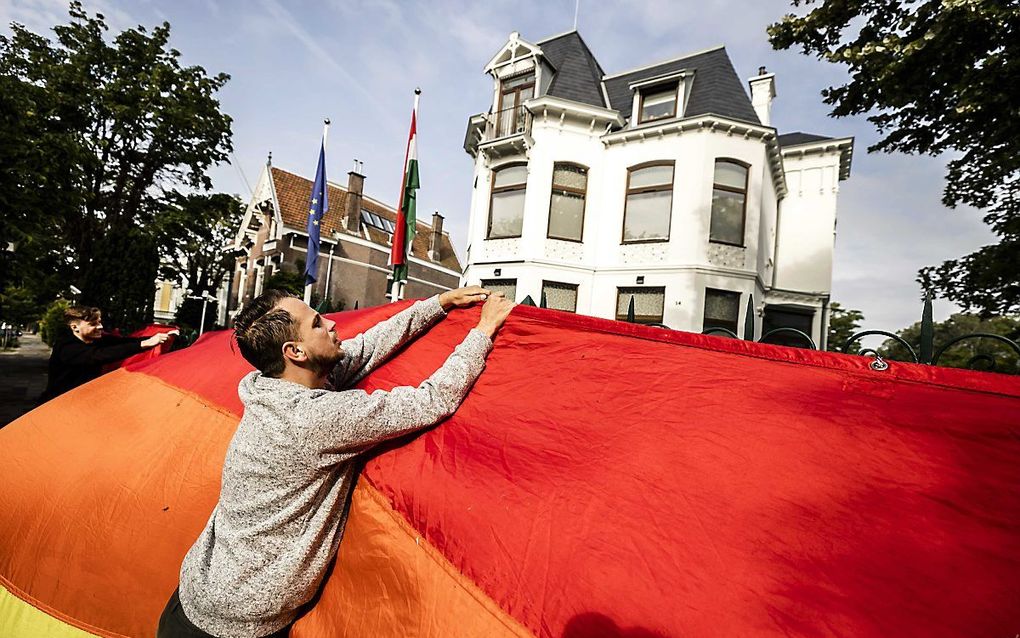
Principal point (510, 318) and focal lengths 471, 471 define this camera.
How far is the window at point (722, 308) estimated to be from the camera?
44.1ft

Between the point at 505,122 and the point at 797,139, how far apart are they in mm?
11160

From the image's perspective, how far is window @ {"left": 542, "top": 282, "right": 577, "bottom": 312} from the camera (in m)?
14.7

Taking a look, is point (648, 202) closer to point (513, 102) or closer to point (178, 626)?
point (513, 102)

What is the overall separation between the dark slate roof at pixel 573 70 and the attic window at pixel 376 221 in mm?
17221

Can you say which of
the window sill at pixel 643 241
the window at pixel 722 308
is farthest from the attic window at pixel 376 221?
the window at pixel 722 308

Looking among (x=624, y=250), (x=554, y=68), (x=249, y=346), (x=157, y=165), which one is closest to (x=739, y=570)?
(x=249, y=346)

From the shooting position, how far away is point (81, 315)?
4180 mm

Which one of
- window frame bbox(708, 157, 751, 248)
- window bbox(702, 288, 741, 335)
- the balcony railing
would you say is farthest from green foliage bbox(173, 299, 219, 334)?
window frame bbox(708, 157, 751, 248)

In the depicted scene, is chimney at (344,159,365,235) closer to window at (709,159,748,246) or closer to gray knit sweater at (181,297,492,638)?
window at (709,159,748,246)

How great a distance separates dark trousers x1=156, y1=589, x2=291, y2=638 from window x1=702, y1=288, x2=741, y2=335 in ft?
44.4

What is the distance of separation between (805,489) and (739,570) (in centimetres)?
32

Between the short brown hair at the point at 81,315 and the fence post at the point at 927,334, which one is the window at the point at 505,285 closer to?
the short brown hair at the point at 81,315

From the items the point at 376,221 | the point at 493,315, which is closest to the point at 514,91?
the point at 493,315

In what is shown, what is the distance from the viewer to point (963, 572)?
108cm
